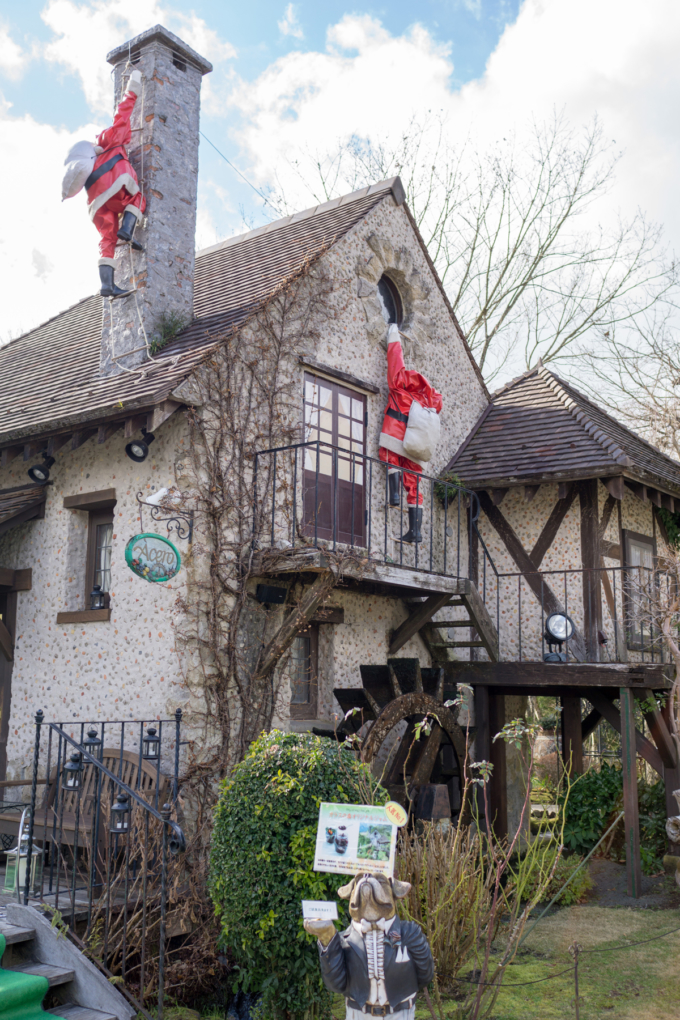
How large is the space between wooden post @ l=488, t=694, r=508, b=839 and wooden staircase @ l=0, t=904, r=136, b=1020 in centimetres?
579

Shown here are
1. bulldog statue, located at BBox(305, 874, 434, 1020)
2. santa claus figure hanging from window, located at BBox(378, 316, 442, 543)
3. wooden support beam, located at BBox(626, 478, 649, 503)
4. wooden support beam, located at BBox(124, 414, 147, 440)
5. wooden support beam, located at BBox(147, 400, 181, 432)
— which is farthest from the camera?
wooden support beam, located at BBox(626, 478, 649, 503)

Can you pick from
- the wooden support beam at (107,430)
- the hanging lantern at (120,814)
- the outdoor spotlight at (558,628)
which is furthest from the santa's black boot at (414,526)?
the hanging lantern at (120,814)

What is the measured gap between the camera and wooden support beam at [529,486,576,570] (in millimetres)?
10305

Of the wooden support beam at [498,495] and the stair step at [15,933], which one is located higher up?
the wooden support beam at [498,495]

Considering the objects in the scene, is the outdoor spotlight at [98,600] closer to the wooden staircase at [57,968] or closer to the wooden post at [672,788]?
the wooden staircase at [57,968]

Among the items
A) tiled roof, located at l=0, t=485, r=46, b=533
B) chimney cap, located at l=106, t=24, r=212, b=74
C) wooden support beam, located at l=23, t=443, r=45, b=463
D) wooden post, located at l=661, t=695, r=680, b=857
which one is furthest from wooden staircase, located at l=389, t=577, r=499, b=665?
chimney cap, located at l=106, t=24, r=212, b=74

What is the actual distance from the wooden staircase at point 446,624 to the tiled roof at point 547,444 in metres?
1.54

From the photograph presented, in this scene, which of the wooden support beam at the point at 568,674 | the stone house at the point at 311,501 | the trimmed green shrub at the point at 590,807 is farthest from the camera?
the trimmed green shrub at the point at 590,807

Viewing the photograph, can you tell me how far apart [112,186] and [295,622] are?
14.8 ft

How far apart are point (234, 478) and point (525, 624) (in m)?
4.16

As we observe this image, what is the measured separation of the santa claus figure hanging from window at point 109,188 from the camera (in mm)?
8523

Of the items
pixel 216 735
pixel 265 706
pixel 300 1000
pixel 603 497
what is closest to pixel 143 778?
pixel 216 735

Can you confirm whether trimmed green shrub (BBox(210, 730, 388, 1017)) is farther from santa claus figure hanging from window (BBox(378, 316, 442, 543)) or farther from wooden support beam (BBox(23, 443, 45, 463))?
santa claus figure hanging from window (BBox(378, 316, 442, 543))

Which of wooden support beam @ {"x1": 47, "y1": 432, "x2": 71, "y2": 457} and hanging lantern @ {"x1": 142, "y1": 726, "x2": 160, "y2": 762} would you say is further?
wooden support beam @ {"x1": 47, "y1": 432, "x2": 71, "y2": 457}
